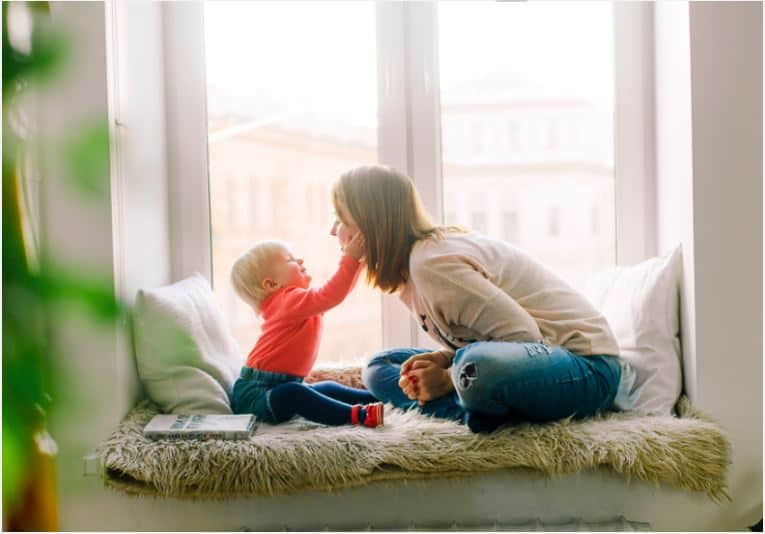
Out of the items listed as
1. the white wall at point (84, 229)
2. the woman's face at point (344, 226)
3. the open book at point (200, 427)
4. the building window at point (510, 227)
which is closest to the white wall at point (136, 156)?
the white wall at point (84, 229)

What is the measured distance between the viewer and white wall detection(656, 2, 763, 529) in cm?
166

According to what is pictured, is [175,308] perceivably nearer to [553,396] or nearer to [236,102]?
[236,102]

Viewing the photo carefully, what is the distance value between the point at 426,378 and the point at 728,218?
73 cm

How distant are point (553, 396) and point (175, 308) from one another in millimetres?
861

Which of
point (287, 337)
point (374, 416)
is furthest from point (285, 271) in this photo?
point (374, 416)

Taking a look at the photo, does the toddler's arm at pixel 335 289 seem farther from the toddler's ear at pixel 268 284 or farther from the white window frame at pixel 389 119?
the white window frame at pixel 389 119

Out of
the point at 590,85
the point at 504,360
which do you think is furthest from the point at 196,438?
the point at 590,85

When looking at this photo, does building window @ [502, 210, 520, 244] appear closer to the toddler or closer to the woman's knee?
the toddler

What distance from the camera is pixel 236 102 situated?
2.15 meters

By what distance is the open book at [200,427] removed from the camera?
1.56 metres

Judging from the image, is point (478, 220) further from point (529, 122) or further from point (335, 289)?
point (335, 289)

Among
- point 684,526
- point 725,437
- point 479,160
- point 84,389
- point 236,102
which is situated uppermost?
point 236,102

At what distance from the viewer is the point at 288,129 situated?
2.16 m

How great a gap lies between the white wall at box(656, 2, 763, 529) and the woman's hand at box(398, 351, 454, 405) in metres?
0.54
